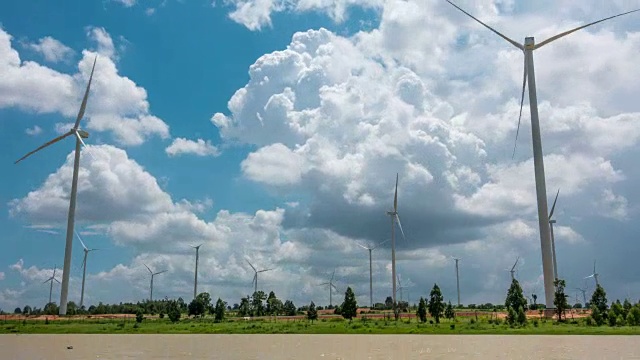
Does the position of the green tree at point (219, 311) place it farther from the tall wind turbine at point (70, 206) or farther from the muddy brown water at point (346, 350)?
the muddy brown water at point (346, 350)

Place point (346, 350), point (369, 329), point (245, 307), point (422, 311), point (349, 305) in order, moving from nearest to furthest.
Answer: point (346, 350) < point (369, 329) < point (422, 311) < point (349, 305) < point (245, 307)

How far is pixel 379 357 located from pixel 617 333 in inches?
1920

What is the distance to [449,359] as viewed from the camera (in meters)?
39.1

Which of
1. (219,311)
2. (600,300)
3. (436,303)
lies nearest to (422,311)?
(436,303)

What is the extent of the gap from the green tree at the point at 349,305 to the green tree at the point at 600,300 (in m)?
49.1

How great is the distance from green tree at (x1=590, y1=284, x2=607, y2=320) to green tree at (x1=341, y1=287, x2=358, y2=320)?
49.1 m

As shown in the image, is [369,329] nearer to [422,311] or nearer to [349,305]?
[422,311]

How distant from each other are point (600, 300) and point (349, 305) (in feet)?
167

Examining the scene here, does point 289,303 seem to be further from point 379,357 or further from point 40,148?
point 379,357

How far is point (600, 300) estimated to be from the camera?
9675 cm

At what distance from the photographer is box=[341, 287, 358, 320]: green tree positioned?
130125 mm

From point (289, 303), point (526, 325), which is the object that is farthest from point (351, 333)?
point (289, 303)

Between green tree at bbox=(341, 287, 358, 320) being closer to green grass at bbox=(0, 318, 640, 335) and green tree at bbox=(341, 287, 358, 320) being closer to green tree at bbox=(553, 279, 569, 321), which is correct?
green grass at bbox=(0, 318, 640, 335)

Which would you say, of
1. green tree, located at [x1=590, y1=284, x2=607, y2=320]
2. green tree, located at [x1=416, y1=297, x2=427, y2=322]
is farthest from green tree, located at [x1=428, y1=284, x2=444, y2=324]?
green tree, located at [x1=590, y1=284, x2=607, y2=320]
